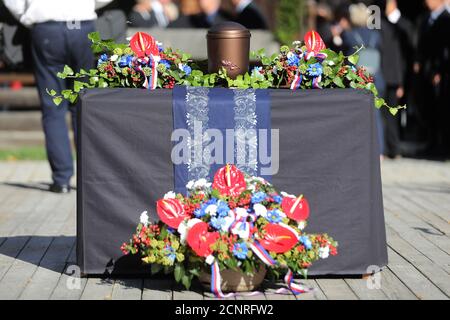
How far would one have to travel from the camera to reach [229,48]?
20.9 ft

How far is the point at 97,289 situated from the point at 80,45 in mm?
3883

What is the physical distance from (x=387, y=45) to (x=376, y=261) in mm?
6832

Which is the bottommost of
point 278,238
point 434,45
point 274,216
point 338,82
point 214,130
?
point 278,238

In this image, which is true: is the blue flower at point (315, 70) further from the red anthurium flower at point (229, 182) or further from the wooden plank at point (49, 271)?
the wooden plank at point (49, 271)

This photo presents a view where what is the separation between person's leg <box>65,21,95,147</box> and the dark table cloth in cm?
340

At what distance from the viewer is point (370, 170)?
6.12 meters

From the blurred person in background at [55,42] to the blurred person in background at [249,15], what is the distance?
195 inches

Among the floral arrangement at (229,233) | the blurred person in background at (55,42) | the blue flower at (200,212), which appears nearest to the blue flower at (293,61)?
the floral arrangement at (229,233)

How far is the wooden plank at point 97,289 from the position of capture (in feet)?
19.2

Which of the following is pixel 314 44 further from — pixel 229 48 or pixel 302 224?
pixel 302 224

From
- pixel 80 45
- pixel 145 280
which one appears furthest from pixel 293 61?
pixel 80 45
